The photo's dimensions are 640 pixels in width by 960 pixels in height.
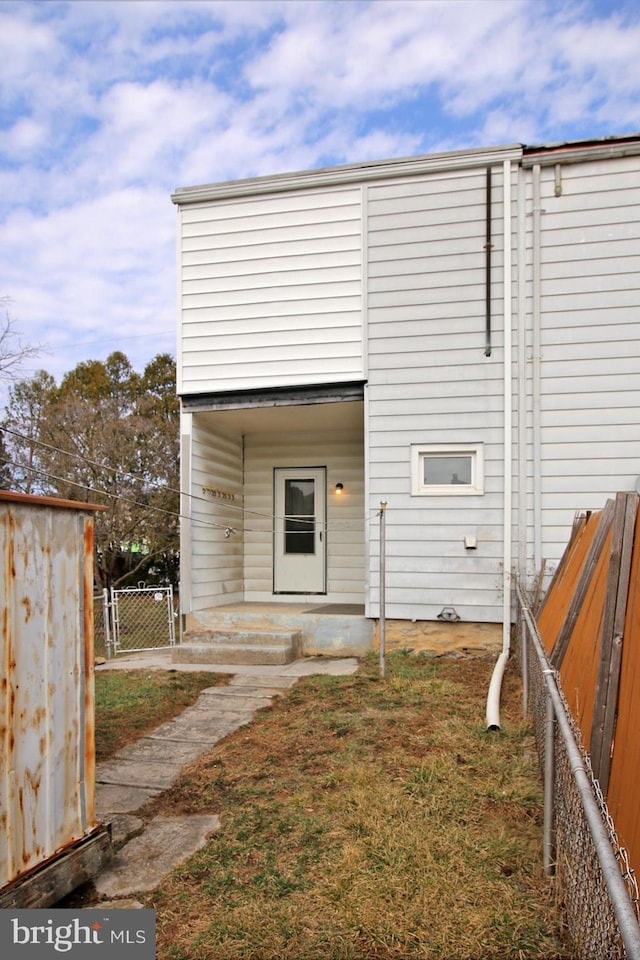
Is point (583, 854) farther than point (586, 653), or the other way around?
point (586, 653)

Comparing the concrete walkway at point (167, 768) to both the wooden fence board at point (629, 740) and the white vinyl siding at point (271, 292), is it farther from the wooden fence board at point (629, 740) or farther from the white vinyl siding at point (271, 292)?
the white vinyl siding at point (271, 292)

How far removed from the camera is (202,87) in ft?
28.9

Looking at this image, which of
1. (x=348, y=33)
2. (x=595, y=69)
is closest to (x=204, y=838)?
(x=348, y=33)

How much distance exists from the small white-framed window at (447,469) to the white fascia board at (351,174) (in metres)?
3.22

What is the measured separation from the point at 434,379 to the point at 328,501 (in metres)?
2.81

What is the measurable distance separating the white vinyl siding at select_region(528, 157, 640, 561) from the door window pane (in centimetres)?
362

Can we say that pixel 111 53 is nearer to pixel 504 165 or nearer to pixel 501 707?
pixel 504 165

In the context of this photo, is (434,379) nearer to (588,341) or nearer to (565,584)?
(588,341)

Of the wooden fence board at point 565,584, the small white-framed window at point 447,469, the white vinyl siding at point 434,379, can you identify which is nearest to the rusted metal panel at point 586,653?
the wooden fence board at point 565,584

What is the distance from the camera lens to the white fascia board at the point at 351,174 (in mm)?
7102

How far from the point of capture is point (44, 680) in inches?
94.8

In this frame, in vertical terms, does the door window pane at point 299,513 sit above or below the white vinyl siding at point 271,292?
below

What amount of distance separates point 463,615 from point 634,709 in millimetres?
4994

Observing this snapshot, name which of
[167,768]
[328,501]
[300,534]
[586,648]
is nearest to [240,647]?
[300,534]
